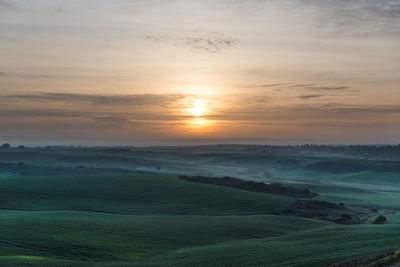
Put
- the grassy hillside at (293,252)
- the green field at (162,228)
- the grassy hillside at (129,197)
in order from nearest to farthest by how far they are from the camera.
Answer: the grassy hillside at (293,252) < the green field at (162,228) < the grassy hillside at (129,197)

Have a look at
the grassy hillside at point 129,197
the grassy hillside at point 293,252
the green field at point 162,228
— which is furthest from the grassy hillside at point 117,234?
the grassy hillside at point 129,197

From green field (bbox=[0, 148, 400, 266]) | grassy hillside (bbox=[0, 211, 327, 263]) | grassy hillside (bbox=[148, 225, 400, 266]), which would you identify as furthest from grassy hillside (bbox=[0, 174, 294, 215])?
grassy hillside (bbox=[148, 225, 400, 266])

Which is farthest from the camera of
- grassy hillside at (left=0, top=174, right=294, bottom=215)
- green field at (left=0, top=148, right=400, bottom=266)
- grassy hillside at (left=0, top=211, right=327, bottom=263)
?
grassy hillside at (left=0, top=174, right=294, bottom=215)

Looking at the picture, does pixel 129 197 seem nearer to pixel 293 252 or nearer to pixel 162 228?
pixel 162 228

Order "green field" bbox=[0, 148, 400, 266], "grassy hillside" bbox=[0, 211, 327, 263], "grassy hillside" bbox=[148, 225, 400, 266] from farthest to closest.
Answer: "grassy hillside" bbox=[0, 211, 327, 263] < "green field" bbox=[0, 148, 400, 266] < "grassy hillside" bbox=[148, 225, 400, 266]

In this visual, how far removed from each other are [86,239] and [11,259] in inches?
314

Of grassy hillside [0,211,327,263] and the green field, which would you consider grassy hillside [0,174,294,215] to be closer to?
the green field

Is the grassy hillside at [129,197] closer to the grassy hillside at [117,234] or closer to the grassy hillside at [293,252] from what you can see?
the grassy hillside at [117,234]

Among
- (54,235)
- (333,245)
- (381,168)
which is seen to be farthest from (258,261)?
(381,168)

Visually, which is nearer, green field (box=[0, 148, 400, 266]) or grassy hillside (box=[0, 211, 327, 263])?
green field (box=[0, 148, 400, 266])

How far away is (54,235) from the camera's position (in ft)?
105

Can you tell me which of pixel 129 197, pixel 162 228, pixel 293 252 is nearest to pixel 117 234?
pixel 162 228

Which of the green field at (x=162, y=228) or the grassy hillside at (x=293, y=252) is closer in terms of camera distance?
the grassy hillside at (x=293, y=252)

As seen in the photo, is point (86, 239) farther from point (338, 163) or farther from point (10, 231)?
point (338, 163)
